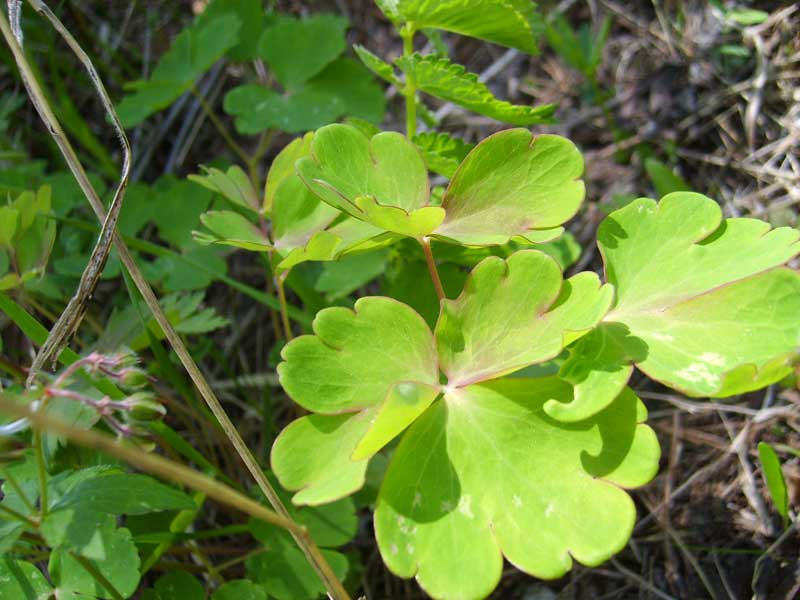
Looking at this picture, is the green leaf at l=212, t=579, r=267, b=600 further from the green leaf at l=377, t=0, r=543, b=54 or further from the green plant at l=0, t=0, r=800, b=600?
the green leaf at l=377, t=0, r=543, b=54

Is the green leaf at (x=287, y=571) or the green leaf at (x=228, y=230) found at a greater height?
the green leaf at (x=228, y=230)

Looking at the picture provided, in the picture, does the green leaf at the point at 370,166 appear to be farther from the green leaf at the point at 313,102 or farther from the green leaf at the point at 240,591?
the green leaf at the point at 313,102

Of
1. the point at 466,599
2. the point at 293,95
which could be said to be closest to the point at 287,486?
the point at 466,599

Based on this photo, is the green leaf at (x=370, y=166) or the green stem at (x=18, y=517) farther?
the green leaf at (x=370, y=166)

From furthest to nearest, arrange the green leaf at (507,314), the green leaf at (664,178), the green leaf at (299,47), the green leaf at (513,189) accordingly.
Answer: the green leaf at (299,47), the green leaf at (664,178), the green leaf at (513,189), the green leaf at (507,314)

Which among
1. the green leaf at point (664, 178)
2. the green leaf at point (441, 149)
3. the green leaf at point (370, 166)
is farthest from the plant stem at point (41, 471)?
the green leaf at point (664, 178)

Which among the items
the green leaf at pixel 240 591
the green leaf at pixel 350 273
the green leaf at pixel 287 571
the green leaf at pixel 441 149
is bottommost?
the green leaf at pixel 287 571

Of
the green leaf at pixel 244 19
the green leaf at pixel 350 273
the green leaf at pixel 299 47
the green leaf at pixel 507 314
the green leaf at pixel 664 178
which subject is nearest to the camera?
the green leaf at pixel 507 314

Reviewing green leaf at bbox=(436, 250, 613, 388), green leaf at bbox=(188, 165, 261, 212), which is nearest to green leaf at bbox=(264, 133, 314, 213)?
green leaf at bbox=(188, 165, 261, 212)
